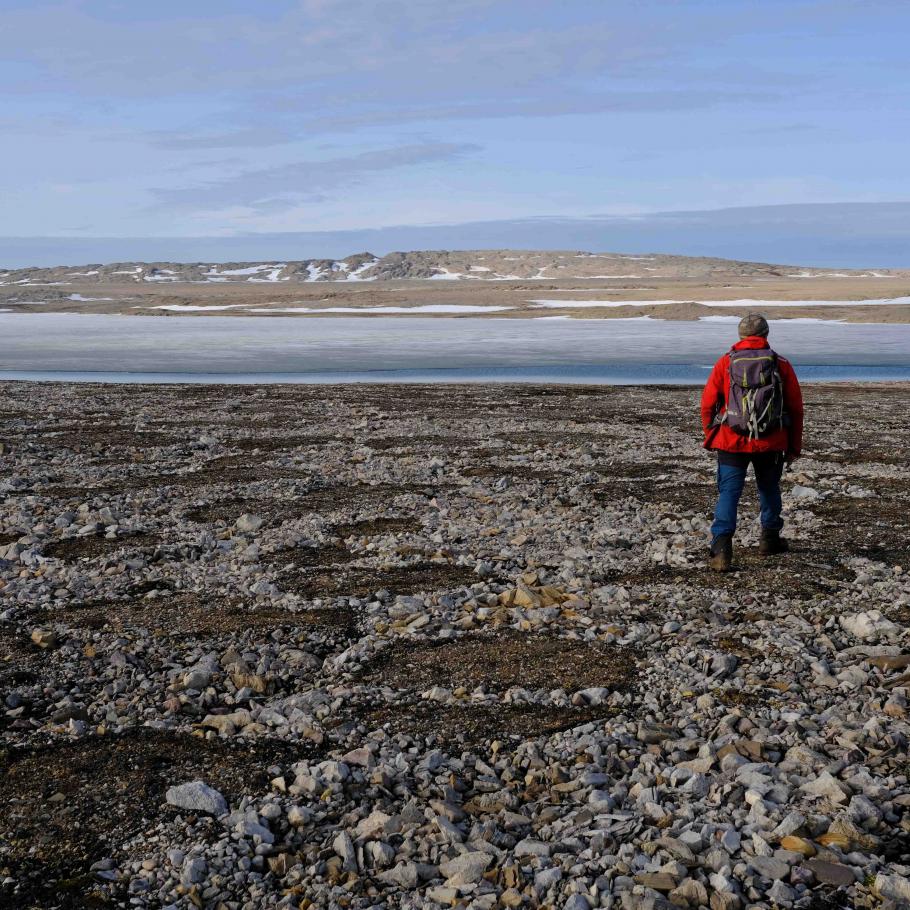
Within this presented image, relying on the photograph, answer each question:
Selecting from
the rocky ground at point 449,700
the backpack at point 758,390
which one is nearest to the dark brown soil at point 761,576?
the rocky ground at point 449,700

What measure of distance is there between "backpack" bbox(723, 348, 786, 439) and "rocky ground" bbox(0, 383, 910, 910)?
166cm

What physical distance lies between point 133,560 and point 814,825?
26.8 ft

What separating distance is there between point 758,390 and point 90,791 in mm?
7089

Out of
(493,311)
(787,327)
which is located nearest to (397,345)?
(787,327)

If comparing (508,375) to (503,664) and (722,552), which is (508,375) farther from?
(503,664)

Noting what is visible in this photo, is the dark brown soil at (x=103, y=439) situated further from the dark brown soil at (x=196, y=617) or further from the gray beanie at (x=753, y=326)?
the gray beanie at (x=753, y=326)

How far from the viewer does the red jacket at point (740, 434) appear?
1030cm

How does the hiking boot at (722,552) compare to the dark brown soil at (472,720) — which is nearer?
the dark brown soil at (472,720)

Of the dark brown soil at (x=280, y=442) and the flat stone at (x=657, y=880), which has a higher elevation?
the dark brown soil at (x=280, y=442)

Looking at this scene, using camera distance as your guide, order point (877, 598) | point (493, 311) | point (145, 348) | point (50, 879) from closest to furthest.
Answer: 1. point (50, 879)
2. point (877, 598)
3. point (145, 348)
4. point (493, 311)

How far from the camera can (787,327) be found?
69875mm

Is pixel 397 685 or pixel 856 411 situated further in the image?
pixel 856 411

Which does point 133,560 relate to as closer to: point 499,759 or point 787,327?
point 499,759

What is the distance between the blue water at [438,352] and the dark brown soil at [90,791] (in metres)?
34.8
